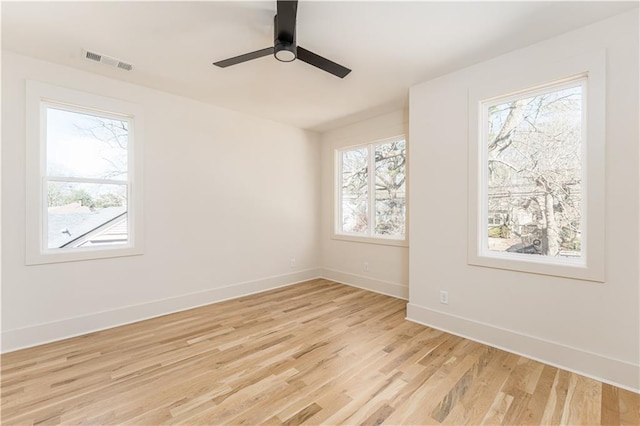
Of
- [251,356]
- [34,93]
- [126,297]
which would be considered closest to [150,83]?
[34,93]

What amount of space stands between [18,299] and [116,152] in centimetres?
166

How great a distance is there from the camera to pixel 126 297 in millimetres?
3168

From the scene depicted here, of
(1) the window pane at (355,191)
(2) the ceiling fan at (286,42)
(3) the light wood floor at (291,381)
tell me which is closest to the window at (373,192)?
(1) the window pane at (355,191)

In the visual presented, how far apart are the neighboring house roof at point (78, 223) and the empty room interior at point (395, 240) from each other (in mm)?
17

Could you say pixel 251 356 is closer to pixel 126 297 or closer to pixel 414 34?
pixel 126 297

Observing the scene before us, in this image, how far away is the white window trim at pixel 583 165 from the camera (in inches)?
83.7

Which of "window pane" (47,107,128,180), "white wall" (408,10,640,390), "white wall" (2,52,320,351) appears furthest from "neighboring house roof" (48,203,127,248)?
"white wall" (408,10,640,390)

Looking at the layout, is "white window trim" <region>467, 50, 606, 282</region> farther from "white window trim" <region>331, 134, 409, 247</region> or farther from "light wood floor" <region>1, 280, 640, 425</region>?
"white window trim" <region>331, 134, 409, 247</region>

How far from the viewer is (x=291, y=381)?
210cm

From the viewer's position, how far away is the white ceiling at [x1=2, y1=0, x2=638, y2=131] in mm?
1997

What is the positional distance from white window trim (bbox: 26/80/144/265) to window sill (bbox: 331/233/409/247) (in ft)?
9.65

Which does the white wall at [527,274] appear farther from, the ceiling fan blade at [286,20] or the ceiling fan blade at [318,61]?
the ceiling fan blade at [286,20]

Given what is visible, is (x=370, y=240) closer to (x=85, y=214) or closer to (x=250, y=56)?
(x=250, y=56)

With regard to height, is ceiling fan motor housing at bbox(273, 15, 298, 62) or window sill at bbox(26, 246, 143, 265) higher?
ceiling fan motor housing at bbox(273, 15, 298, 62)
